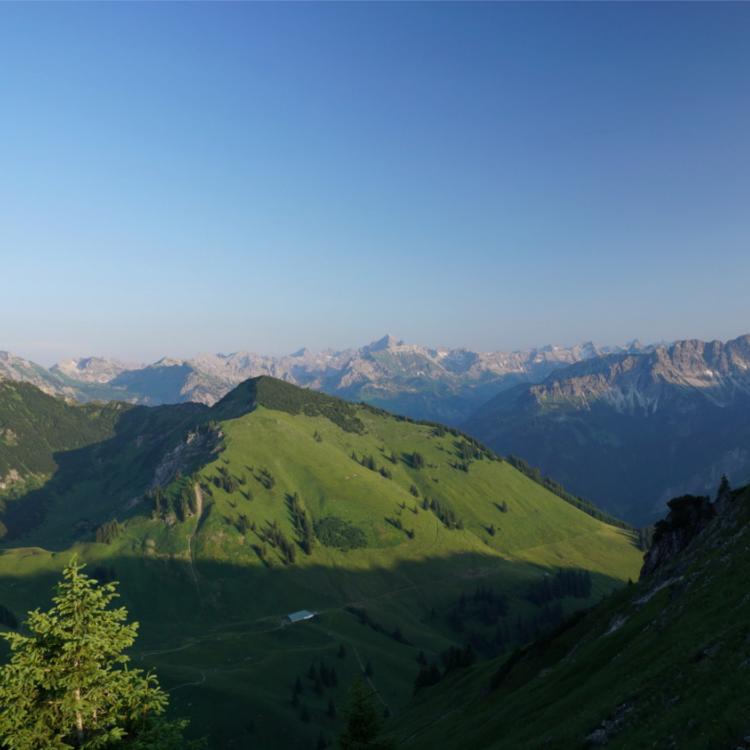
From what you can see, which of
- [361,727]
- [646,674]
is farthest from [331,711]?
[646,674]

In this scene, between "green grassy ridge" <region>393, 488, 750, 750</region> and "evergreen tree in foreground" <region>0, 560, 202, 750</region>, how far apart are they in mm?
27533

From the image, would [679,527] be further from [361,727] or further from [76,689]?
[76,689]

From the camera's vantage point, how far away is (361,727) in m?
51.4

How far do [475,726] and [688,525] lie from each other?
51.1 m

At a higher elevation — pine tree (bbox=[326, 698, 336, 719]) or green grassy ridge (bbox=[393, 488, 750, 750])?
green grassy ridge (bbox=[393, 488, 750, 750])

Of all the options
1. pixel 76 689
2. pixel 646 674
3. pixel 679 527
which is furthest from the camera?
pixel 679 527

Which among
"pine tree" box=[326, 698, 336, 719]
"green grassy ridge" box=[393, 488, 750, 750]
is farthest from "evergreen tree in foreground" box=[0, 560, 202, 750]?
"pine tree" box=[326, 698, 336, 719]

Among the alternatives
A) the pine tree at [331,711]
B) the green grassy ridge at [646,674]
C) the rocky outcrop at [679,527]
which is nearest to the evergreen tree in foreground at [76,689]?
the green grassy ridge at [646,674]

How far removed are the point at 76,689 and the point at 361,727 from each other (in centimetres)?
3175

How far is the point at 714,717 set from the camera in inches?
1080

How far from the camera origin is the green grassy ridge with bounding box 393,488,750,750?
98.7ft

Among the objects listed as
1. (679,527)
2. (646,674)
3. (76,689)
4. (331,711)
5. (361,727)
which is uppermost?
(76,689)

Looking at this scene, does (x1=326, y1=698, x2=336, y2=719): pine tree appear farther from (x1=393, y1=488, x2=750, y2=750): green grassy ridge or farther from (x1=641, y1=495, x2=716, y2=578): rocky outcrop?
(x1=641, y1=495, x2=716, y2=578): rocky outcrop

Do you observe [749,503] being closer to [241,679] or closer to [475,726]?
[475,726]
